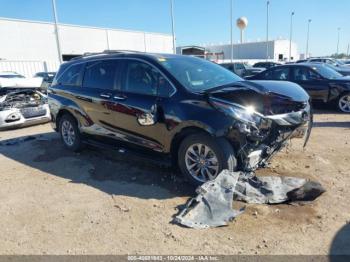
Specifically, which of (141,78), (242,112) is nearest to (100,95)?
(141,78)

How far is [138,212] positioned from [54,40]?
38.0m

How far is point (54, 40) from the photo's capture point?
123ft

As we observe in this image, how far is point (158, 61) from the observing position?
489cm

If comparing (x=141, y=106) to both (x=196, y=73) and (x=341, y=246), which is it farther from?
(x=341, y=246)

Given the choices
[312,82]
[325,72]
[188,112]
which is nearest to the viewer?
[188,112]

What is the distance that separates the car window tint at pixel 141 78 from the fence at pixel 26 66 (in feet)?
88.9

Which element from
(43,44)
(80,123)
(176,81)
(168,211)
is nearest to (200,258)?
(168,211)

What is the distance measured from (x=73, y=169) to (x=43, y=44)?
35.1m

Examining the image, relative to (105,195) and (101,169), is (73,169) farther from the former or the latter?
(105,195)

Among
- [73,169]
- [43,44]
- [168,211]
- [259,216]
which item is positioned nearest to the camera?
[259,216]

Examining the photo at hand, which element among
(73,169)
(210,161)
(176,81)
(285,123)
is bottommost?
(73,169)

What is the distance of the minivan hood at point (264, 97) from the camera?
4152 millimetres

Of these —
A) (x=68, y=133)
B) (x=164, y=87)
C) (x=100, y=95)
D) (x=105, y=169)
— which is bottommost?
(x=105, y=169)

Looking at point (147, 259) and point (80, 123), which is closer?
point (147, 259)
